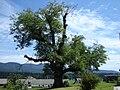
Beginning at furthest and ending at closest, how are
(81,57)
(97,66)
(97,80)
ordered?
1. (97,66)
2. (81,57)
3. (97,80)

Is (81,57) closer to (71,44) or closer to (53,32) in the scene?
(71,44)

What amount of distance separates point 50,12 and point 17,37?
746cm

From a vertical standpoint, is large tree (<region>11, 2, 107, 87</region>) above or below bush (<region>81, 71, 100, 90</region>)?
above

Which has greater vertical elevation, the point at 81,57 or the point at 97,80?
the point at 81,57

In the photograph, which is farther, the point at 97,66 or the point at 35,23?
the point at 97,66

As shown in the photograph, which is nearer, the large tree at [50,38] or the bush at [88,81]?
the bush at [88,81]

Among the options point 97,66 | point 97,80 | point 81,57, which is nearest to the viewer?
point 97,80

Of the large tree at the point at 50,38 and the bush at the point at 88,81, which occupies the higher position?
the large tree at the point at 50,38

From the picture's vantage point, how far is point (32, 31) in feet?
170

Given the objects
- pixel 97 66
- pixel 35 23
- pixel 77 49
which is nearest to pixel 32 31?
pixel 35 23

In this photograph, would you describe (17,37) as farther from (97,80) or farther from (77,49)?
(97,80)

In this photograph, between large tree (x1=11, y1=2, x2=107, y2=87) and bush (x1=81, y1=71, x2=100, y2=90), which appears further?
large tree (x1=11, y1=2, x2=107, y2=87)

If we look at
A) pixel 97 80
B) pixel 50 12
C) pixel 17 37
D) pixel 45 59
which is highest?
pixel 50 12

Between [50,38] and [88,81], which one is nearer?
[88,81]
